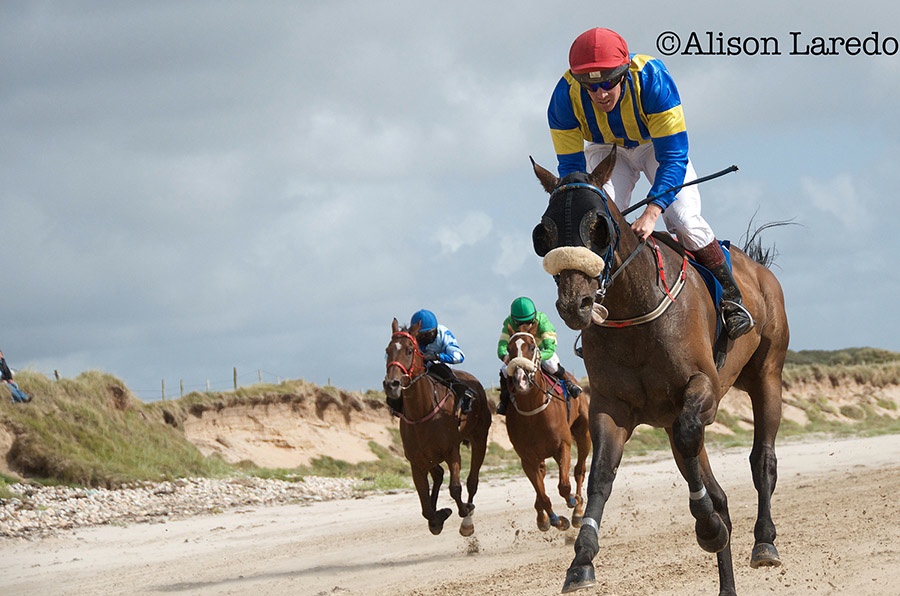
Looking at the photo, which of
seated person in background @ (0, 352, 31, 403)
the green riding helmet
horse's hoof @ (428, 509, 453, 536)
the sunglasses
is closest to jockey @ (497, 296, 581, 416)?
the green riding helmet

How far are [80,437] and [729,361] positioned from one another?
17077 mm

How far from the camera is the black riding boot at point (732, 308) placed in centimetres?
763

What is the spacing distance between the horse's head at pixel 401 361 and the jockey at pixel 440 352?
0.30 metres

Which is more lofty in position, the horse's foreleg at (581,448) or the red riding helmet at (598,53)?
the red riding helmet at (598,53)

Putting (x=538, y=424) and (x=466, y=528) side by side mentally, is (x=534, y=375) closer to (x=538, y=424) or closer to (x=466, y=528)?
(x=538, y=424)

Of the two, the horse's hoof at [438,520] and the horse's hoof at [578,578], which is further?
the horse's hoof at [438,520]

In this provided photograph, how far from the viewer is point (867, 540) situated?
970cm

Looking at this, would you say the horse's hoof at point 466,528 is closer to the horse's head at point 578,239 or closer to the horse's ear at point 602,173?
the horse's head at point 578,239

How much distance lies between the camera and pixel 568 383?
14.9 m

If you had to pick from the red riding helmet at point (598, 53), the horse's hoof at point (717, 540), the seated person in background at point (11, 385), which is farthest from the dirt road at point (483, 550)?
the seated person in background at point (11, 385)

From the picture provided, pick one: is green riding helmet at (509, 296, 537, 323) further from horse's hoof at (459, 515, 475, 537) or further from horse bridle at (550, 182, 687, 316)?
horse bridle at (550, 182, 687, 316)

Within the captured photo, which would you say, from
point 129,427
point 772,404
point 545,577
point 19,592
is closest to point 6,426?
point 129,427

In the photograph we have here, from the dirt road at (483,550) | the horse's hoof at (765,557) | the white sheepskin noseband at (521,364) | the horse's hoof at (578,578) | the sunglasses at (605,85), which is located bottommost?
the dirt road at (483,550)

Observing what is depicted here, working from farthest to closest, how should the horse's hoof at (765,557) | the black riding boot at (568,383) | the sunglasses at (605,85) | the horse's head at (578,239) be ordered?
the black riding boot at (568,383), the horse's hoof at (765,557), the sunglasses at (605,85), the horse's head at (578,239)
